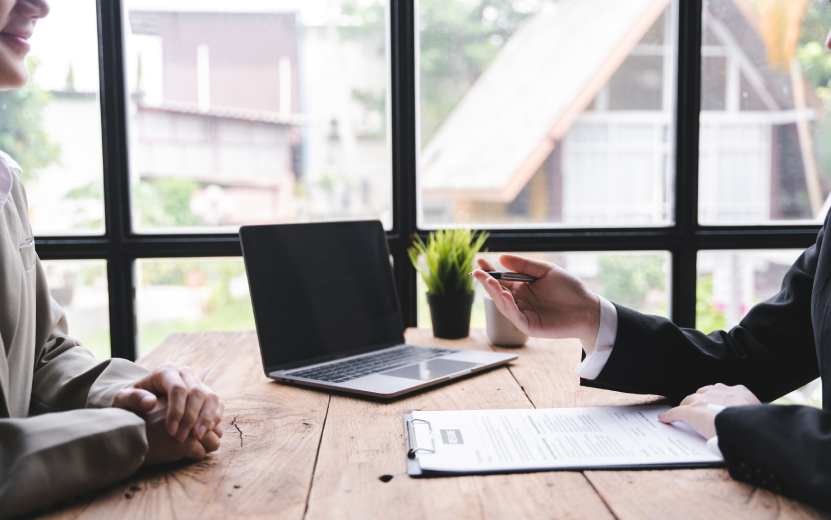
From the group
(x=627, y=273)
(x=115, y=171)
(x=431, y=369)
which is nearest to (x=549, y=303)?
(x=431, y=369)

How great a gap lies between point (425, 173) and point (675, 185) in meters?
0.90

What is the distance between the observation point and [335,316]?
1.42 meters

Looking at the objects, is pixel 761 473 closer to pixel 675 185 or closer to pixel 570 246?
pixel 570 246

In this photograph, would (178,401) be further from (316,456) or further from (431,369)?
(431,369)

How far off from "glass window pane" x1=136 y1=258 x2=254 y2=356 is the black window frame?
0.04 metres

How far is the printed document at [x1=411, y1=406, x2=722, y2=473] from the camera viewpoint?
0.78 meters

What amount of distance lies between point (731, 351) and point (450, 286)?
0.75 m

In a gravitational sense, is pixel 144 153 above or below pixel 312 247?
above

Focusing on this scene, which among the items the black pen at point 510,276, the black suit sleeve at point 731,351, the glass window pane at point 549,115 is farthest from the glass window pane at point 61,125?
the black suit sleeve at point 731,351

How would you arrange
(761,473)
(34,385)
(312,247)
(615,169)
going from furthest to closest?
(615,169)
(312,247)
(34,385)
(761,473)

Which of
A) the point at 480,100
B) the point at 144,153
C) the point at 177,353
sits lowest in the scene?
the point at 177,353

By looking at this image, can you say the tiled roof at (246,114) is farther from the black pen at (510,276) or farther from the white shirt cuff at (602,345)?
the white shirt cuff at (602,345)

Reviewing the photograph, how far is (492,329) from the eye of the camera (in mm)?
1577

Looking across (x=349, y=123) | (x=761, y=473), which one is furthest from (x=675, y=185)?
(x=761, y=473)
